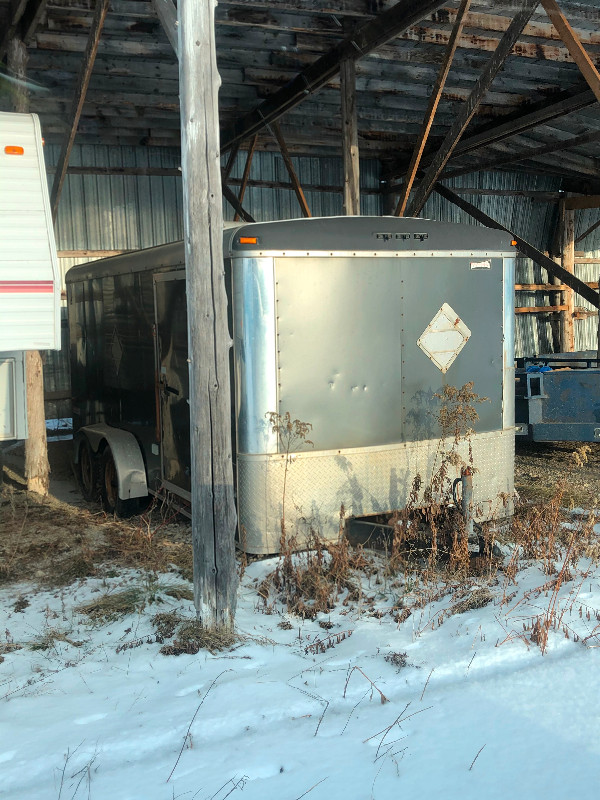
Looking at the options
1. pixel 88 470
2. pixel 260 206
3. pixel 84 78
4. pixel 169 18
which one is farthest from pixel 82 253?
pixel 169 18

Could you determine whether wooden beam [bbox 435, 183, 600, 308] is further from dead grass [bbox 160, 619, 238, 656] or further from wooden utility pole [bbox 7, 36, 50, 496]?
dead grass [bbox 160, 619, 238, 656]

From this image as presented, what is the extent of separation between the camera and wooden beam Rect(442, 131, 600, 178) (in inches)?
512

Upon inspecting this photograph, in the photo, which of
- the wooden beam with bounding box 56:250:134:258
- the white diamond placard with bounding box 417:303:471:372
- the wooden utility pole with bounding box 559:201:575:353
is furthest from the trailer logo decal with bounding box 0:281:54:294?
the wooden utility pole with bounding box 559:201:575:353

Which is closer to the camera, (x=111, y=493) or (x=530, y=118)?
(x=111, y=493)

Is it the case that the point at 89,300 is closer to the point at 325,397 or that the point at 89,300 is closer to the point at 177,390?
A: the point at 177,390

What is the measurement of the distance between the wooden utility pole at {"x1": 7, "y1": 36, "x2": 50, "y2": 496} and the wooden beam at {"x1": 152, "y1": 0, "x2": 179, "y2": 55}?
4477mm

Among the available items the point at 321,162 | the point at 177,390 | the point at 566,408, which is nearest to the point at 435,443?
the point at 177,390

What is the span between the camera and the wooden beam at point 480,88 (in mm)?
7574

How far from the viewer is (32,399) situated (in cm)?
955

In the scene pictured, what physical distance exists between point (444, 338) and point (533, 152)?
867 centimetres

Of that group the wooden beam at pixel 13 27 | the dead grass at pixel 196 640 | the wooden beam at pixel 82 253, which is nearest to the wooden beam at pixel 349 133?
the wooden beam at pixel 13 27

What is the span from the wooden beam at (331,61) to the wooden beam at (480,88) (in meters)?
0.70

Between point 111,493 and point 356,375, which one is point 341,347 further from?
point 111,493

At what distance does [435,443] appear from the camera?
6891 millimetres
